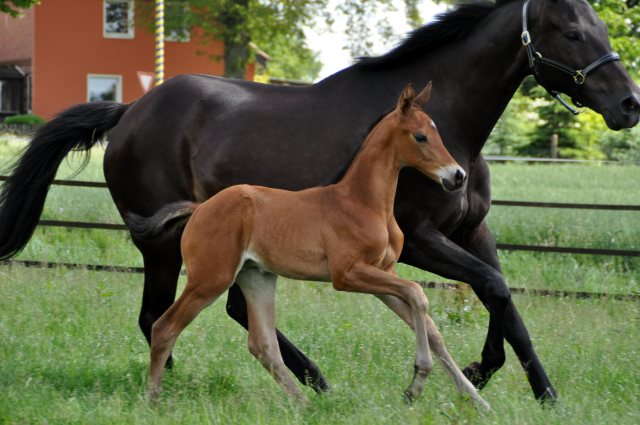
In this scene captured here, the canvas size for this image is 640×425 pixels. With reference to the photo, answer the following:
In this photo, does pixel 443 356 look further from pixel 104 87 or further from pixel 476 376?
pixel 104 87

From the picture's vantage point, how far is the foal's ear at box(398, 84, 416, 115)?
121 inches

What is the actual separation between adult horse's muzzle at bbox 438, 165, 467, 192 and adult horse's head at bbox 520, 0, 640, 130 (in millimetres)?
→ 902

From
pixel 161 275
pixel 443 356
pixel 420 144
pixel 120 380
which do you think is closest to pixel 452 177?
pixel 420 144

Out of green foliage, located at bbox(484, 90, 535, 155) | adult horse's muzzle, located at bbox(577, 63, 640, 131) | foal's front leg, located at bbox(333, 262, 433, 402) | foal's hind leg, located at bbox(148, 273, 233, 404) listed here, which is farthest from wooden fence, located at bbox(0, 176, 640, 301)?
green foliage, located at bbox(484, 90, 535, 155)

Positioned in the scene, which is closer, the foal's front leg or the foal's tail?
the foal's front leg

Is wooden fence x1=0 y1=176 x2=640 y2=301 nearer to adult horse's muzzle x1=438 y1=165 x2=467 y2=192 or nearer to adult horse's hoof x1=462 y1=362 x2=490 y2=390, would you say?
adult horse's hoof x1=462 y1=362 x2=490 y2=390

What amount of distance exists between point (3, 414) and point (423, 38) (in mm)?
2900

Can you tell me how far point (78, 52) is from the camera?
2427 centimetres

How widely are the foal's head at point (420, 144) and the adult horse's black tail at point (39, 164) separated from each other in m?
2.35

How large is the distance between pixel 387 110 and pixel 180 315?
1.56 meters

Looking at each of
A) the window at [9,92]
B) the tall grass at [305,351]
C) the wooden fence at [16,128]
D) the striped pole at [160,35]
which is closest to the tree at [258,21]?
the wooden fence at [16,128]

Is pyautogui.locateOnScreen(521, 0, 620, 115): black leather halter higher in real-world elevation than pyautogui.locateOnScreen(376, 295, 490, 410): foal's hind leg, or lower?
higher

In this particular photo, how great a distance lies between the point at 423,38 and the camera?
12.3 ft

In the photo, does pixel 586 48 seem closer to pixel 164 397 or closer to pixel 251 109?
pixel 251 109
